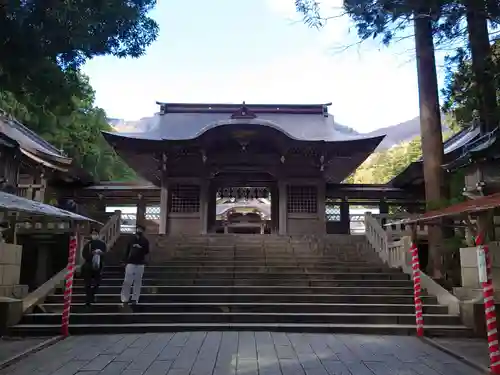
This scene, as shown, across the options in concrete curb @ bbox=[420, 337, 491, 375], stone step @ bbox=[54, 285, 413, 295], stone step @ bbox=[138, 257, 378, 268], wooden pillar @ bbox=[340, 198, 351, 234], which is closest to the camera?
concrete curb @ bbox=[420, 337, 491, 375]

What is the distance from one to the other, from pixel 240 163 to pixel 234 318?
31.6ft

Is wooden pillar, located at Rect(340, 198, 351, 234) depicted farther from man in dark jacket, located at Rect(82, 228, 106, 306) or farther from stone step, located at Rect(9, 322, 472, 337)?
man in dark jacket, located at Rect(82, 228, 106, 306)

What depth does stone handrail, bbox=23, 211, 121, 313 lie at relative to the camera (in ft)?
27.8

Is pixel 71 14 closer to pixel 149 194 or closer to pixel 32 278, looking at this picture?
pixel 32 278

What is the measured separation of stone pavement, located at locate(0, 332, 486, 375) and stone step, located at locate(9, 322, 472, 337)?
33cm

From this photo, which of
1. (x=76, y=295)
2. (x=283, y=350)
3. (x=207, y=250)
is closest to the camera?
(x=283, y=350)

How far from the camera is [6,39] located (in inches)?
226

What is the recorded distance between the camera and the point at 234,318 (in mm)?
8234

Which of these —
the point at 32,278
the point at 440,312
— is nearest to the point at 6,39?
the point at 440,312

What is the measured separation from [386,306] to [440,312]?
104 cm

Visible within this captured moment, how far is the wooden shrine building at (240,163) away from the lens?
1599cm

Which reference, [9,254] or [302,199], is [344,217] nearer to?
[302,199]

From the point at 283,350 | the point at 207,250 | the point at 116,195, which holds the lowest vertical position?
the point at 283,350

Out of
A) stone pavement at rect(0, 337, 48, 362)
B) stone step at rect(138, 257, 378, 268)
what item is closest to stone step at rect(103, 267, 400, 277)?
stone step at rect(138, 257, 378, 268)
